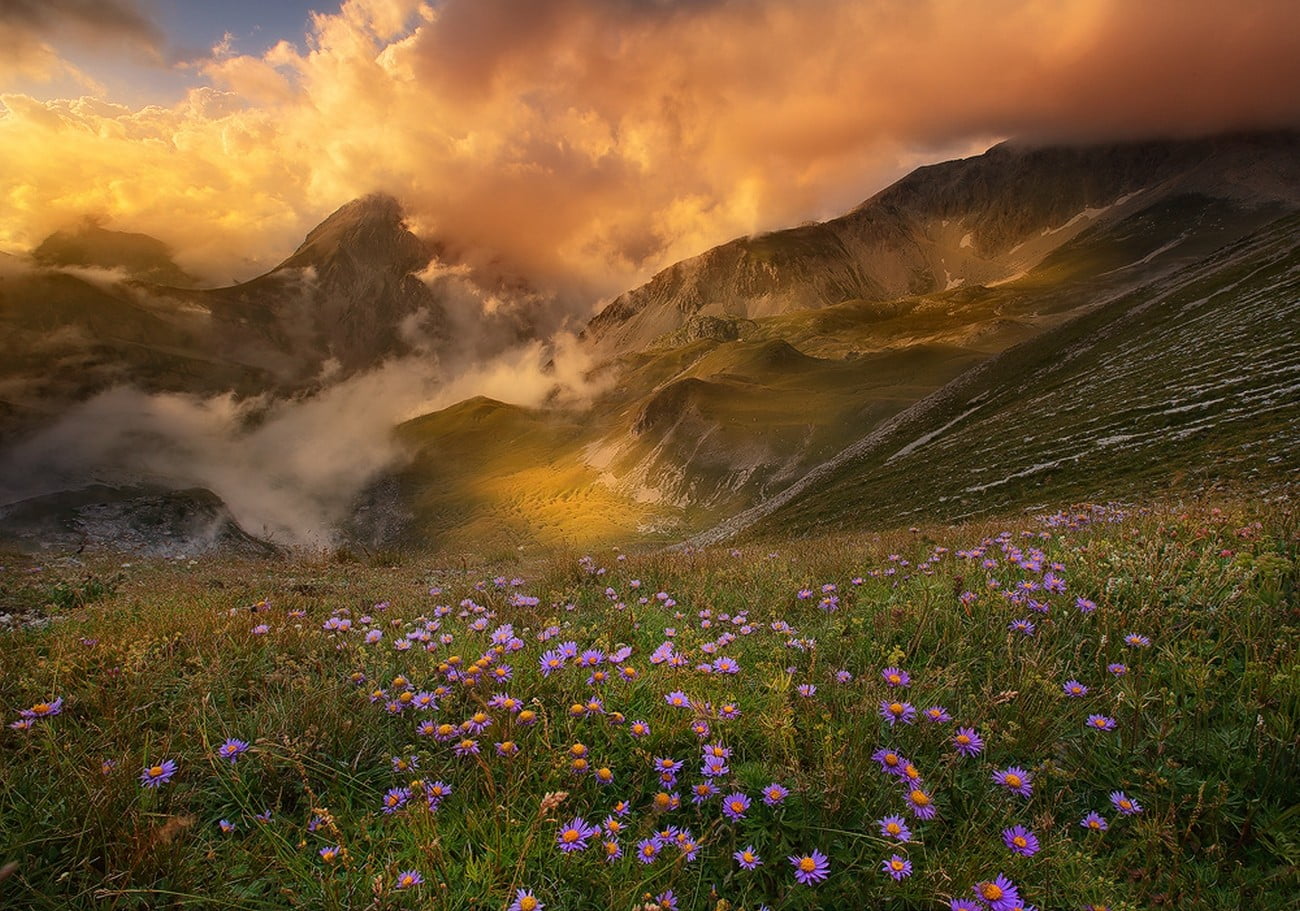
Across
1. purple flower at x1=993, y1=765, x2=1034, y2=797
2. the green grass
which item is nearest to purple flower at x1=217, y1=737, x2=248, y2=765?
the green grass

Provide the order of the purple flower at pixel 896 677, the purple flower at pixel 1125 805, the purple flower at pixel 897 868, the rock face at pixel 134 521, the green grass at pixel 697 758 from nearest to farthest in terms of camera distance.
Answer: the purple flower at pixel 897 868
the green grass at pixel 697 758
the purple flower at pixel 1125 805
the purple flower at pixel 896 677
the rock face at pixel 134 521

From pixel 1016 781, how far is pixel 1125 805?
0.54 meters

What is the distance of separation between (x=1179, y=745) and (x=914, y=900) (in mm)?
1960

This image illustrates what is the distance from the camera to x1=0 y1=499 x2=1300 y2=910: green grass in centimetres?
213

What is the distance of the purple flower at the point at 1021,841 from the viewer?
7.22 feet

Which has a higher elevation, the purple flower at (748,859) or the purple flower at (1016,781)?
the purple flower at (748,859)

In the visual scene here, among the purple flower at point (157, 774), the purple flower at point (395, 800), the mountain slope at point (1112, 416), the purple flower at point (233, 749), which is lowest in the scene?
the mountain slope at point (1112, 416)

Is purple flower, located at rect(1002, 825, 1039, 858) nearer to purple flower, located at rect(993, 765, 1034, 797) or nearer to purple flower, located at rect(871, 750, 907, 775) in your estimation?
purple flower, located at rect(993, 765, 1034, 797)

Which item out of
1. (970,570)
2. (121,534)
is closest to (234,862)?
(970,570)

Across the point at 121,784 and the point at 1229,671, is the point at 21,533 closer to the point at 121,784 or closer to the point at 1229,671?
the point at 121,784

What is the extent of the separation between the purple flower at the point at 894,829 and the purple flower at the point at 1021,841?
0.38 meters

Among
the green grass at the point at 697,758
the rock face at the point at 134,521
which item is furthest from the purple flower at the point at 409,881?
the rock face at the point at 134,521

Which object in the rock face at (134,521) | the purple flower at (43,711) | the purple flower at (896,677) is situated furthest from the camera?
the rock face at (134,521)

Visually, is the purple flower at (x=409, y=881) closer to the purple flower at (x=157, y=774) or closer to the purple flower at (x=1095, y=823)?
the purple flower at (x=157, y=774)
